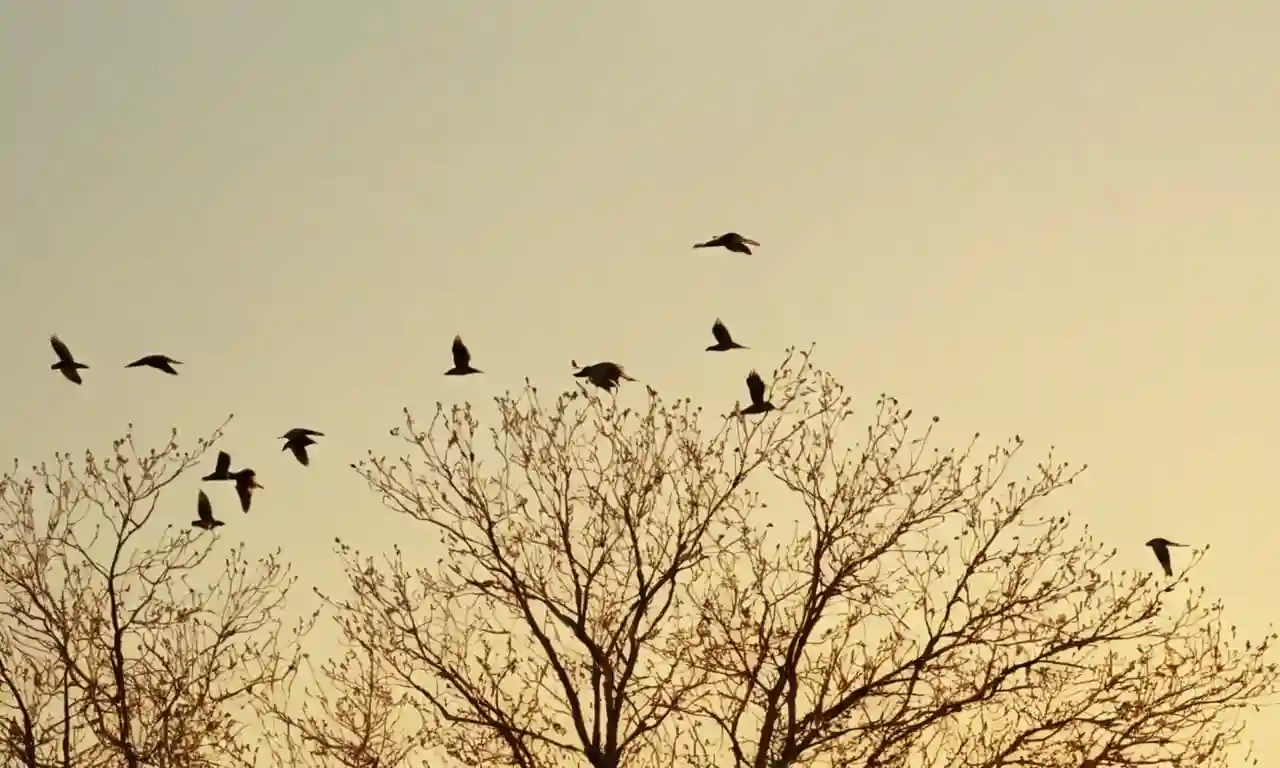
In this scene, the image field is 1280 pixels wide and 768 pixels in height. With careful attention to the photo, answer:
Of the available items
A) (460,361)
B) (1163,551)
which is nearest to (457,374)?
(460,361)

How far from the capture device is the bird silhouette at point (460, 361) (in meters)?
16.5

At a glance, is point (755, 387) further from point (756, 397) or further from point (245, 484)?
point (245, 484)

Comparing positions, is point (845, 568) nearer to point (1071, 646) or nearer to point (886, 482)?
point (886, 482)

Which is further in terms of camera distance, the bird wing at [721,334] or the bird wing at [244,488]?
the bird wing at [244,488]

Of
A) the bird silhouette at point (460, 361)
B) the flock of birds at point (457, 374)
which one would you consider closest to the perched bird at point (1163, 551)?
the flock of birds at point (457, 374)

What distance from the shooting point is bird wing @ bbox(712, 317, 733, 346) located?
16.3 metres

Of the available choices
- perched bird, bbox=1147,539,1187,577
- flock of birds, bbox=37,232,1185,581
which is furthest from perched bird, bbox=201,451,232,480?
perched bird, bbox=1147,539,1187,577

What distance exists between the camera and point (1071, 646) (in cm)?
1612

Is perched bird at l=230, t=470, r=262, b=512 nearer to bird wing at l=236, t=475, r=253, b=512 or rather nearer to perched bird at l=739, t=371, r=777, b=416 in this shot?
bird wing at l=236, t=475, r=253, b=512

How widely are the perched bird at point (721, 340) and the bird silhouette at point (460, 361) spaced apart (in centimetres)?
225

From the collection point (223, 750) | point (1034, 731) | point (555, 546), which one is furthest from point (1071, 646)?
point (223, 750)

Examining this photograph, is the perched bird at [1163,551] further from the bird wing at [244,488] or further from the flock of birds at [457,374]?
the bird wing at [244,488]

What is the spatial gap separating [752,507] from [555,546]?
2.02 metres

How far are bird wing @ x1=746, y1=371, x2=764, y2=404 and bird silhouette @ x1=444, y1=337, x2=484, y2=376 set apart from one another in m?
2.73
